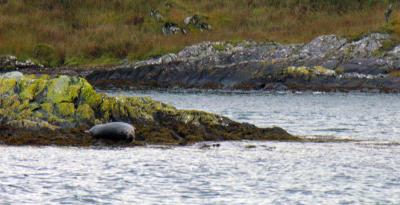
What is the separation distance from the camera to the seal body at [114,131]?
1523 inches

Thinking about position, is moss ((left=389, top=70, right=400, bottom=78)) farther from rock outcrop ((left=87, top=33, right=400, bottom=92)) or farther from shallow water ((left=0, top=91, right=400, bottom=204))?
shallow water ((left=0, top=91, right=400, bottom=204))

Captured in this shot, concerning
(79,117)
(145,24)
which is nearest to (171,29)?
(145,24)

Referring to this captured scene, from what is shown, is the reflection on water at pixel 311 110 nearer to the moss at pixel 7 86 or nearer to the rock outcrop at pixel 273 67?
the rock outcrop at pixel 273 67

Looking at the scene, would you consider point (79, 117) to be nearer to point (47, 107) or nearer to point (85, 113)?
point (85, 113)

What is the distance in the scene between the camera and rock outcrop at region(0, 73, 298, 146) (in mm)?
39719

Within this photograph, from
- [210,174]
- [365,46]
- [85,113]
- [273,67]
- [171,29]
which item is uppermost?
[171,29]

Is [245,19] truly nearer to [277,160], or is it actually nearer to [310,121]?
[310,121]

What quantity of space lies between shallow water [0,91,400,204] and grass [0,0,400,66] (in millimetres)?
68422

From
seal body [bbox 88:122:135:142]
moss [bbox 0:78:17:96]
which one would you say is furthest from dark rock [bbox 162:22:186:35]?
seal body [bbox 88:122:135:142]

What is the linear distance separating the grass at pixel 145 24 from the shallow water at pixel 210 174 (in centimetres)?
6842

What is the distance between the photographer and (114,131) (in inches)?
1524

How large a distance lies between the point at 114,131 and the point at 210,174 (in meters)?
9.15

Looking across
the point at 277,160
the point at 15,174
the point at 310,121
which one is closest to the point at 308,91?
the point at 310,121

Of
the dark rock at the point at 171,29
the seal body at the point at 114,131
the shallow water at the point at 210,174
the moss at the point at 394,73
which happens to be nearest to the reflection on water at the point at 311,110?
the shallow water at the point at 210,174
